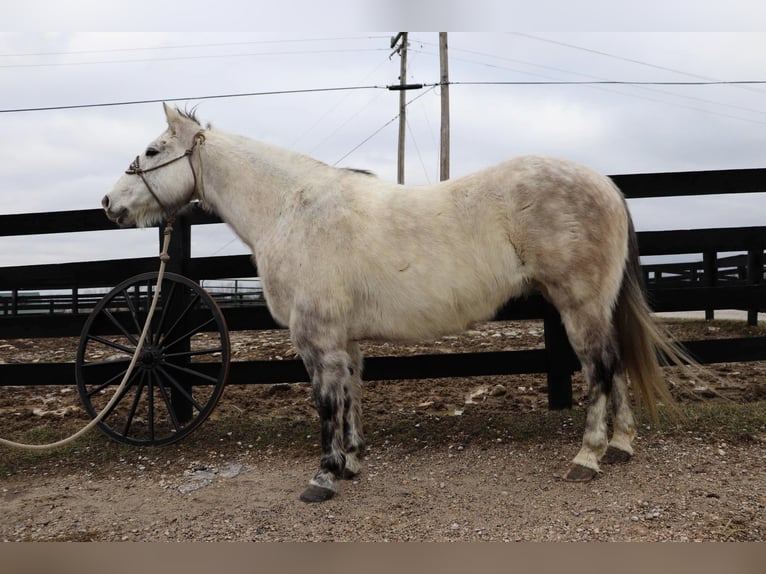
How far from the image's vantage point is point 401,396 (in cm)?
492

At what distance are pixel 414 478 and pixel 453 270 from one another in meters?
1.31

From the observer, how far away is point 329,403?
9.98ft

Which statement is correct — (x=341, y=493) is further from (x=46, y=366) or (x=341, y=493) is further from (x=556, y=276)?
(x=46, y=366)

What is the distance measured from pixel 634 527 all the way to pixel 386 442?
1759 mm

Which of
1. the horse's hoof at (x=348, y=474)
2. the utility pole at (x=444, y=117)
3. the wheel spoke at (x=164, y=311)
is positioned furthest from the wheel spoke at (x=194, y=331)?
the utility pole at (x=444, y=117)

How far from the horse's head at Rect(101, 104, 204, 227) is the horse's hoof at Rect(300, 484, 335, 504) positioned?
2023 millimetres

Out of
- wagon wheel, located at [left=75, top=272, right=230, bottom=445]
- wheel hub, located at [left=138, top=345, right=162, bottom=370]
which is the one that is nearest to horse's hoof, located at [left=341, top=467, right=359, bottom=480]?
wagon wheel, located at [left=75, top=272, right=230, bottom=445]

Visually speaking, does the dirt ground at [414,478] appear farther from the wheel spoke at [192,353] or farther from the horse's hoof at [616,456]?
the wheel spoke at [192,353]

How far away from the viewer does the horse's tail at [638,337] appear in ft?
10.4

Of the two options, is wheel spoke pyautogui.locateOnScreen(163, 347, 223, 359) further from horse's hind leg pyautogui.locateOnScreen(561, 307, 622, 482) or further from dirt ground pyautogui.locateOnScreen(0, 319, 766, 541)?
horse's hind leg pyautogui.locateOnScreen(561, 307, 622, 482)

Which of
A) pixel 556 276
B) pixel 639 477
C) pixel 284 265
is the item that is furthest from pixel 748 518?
pixel 284 265

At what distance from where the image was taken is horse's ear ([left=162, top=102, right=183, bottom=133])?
3436mm

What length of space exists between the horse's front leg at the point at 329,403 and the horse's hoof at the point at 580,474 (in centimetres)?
132

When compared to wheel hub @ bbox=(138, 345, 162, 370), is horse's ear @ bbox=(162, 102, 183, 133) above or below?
above
